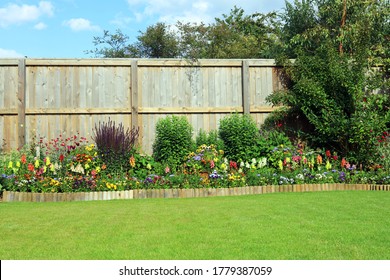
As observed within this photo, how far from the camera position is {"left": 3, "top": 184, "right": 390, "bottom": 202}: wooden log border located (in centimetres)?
839

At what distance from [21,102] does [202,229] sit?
7.84 m

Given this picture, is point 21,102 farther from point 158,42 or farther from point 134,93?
point 158,42

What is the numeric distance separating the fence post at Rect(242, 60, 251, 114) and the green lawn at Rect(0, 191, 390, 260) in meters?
4.63

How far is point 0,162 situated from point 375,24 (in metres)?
10.8

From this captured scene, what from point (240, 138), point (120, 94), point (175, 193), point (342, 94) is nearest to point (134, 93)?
point (120, 94)

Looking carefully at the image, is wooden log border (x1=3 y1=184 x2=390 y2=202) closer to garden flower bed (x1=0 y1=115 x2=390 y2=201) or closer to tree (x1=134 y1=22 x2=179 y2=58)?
garden flower bed (x1=0 y1=115 x2=390 y2=201)

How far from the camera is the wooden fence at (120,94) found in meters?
11.4

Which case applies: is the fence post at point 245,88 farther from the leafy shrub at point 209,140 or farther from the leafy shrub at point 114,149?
the leafy shrub at point 114,149

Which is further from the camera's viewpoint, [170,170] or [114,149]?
[170,170]

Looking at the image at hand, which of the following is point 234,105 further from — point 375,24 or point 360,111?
point 375,24

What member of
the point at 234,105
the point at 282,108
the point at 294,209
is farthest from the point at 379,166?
the point at 294,209

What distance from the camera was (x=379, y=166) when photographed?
10461 millimetres

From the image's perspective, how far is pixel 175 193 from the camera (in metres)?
8.71

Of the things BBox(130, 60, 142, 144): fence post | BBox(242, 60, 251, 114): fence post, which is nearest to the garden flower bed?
BBox(130, 60, 142, 144): fence post
